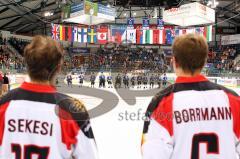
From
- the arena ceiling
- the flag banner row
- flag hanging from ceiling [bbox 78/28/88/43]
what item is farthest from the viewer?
the arena ceiling

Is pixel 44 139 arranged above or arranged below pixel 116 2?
below

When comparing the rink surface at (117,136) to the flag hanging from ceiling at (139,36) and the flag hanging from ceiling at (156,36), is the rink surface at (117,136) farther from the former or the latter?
the flag hanging from ceiling at (156,36)

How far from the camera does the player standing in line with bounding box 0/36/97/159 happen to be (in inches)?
58.8

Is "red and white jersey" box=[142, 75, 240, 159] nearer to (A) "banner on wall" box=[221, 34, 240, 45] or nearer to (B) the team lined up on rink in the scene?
(B) the team lined up on rink

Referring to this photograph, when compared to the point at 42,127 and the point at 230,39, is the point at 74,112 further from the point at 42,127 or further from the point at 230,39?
the point at 230,39

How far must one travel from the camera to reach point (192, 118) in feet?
5.21

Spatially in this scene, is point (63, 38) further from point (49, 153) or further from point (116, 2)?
point (49, 153)

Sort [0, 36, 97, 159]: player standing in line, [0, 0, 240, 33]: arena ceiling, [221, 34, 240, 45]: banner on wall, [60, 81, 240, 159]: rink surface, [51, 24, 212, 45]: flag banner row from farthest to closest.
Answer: [221, 34, 240, 45]: banner on wall < [0, 0, 240, 33]: arena ceiling < [51, 24, 212, 45]: flag banner row < [60, 81, 240, 159]: rink surface < [0, 36, 97, 159]: player standing in line

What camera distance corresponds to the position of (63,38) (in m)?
21.0

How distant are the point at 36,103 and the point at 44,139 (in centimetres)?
17

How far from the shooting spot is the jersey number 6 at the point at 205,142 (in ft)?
5.14

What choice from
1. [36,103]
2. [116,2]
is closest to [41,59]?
[36,103]

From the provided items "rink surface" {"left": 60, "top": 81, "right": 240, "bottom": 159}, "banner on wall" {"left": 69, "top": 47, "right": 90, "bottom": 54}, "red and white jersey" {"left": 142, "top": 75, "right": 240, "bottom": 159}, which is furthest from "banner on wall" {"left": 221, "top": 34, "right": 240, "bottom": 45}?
"red and white jersey" {"left": 142, "top": 75, "right": 240, "bottom": 159}

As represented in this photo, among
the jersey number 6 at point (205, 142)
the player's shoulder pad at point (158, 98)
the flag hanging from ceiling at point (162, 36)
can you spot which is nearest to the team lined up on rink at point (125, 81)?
the flag hanging from ceiling at point (162, 36)
